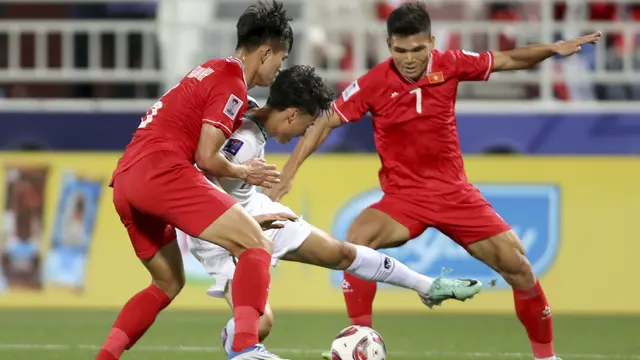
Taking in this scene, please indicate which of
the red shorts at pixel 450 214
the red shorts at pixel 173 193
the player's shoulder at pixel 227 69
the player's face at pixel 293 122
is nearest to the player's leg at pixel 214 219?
the red shorts at pixel 173 193

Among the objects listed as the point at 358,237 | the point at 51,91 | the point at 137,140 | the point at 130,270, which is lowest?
the point at 130,270

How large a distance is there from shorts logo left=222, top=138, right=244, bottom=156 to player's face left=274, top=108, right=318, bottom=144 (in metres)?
0.24

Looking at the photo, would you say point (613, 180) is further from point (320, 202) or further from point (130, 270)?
point (130, 270)

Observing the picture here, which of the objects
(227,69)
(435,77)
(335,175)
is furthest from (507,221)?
(227,69)

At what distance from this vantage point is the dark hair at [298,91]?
718 centimetres

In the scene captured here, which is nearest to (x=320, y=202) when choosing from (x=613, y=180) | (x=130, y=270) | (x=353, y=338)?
(x=130, y=270)

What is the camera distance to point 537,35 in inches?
549

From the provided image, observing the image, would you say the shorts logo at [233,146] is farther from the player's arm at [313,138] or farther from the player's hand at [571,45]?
the player's hand at [571,45]

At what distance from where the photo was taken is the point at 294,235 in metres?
7.14

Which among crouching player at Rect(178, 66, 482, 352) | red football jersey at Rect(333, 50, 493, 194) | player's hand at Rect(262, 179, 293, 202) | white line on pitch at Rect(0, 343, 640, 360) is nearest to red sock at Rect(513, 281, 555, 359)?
crouching player at Rect(178, 66, 482, 352)

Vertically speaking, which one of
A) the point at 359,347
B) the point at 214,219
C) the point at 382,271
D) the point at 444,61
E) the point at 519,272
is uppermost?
the point at 444,61

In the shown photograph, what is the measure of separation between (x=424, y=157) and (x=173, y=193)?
2237mm

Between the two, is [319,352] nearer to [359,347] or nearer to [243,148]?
[359,347]

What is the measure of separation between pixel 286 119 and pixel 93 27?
7.23 m
